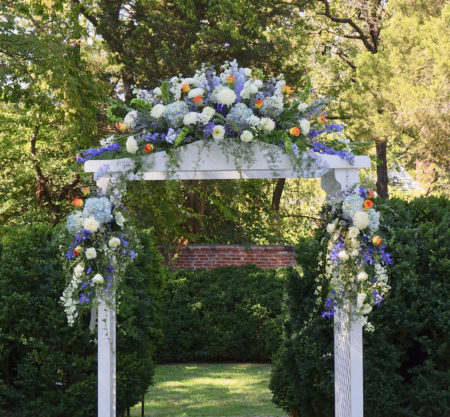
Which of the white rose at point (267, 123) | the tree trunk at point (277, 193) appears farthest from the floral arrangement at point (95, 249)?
the tree trunk at point (277, 193)

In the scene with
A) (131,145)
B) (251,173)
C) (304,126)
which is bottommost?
(251,173)

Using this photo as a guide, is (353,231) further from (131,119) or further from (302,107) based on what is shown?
(131,119)

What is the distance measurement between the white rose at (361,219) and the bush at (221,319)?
6.54 meters

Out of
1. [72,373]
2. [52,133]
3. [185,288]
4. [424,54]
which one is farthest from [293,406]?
[52,133]

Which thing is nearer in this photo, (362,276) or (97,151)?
(362,276)

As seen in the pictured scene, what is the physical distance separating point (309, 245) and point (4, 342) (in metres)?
2.85

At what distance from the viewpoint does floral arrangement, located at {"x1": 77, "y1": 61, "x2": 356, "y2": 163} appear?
447 centimetres

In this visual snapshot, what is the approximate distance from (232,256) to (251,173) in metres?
9.29

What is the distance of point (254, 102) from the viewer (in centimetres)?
459

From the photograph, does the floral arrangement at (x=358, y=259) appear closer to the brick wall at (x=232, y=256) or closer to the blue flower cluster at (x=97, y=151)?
the blue flower cluster at (x=97, y=151)

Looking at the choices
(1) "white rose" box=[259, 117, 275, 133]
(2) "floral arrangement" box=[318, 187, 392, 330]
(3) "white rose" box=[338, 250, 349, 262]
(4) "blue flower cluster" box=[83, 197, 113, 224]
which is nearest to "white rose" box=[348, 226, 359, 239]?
(2) "floral arrangement" box=[318, 187, 392, 330]

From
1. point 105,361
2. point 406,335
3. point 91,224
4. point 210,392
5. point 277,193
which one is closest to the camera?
point 91,224

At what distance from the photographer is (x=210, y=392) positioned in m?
8.60

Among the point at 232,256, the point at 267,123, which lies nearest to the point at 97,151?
the point at 267,123
